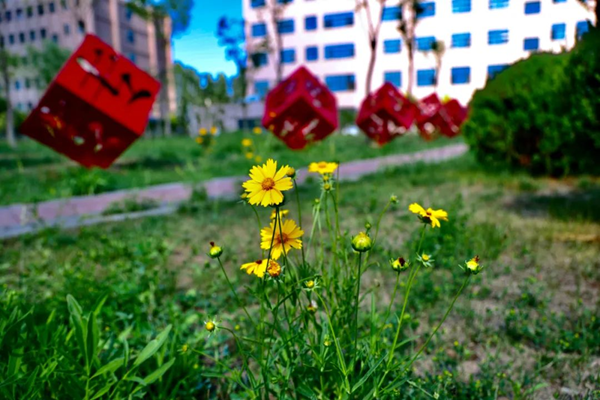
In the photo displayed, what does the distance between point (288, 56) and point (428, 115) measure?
558 inches

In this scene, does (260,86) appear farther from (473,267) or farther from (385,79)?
(473,267)

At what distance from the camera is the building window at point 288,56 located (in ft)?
86.9

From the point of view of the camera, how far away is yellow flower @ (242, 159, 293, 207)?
2.76ft

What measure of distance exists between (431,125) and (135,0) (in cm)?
1675

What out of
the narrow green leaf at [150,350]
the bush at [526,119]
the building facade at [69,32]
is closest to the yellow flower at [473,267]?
the narrow green leaf at [150,350]

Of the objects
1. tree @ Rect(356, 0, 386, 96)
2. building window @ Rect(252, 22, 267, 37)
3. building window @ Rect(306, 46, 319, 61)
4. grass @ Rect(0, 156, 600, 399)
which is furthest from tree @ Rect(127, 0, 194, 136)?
grass @ Rect(0, 156, 600, 399)

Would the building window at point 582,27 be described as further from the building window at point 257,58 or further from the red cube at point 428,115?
the building window at point 257,58

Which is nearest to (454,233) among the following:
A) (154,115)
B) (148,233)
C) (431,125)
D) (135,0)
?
(148,233)

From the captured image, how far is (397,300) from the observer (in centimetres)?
213

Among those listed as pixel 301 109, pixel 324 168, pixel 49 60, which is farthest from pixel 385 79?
pixel 49 60

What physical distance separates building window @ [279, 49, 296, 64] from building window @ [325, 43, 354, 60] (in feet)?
12.2

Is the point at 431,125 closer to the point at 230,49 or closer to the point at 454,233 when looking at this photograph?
the point at 230,49

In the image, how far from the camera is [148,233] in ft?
11.2

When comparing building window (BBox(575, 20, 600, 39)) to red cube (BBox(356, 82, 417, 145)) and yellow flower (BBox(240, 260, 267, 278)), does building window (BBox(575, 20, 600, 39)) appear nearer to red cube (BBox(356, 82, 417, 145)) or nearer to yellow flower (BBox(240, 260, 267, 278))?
yellow flower (BBox(240, 260, 267, 278))
